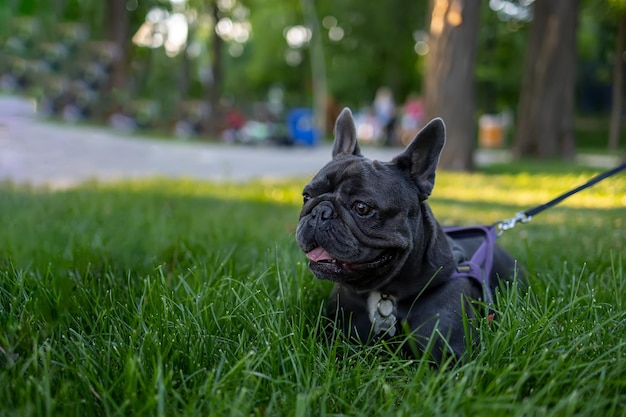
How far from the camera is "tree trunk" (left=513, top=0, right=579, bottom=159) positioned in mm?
17125

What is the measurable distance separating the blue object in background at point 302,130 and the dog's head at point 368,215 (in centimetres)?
2237

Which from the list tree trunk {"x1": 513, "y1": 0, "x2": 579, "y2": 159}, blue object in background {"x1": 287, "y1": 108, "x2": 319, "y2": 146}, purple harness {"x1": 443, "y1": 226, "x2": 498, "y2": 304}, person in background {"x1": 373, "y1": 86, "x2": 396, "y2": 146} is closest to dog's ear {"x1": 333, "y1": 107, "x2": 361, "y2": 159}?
purple harness {"x1": 443, "y1": 226, "x2": 498, "y2": 304}

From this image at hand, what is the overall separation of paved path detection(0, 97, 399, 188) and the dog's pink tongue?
21.0 ft

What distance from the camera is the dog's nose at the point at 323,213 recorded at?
275cm

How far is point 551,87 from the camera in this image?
17359mm

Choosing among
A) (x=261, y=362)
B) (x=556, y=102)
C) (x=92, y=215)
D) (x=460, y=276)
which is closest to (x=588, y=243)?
(x=460, y=276)

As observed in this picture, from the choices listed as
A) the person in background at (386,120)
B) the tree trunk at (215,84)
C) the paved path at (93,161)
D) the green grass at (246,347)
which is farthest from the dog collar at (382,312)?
the tree trunk at (215,84)

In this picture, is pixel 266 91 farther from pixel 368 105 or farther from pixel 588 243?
pixel 588 243

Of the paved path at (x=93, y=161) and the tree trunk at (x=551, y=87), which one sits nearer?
the paved path at (x=93, y=161)

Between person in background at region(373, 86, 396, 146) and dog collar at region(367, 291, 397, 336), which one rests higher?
person in background at region(373, 86, 396, 146)

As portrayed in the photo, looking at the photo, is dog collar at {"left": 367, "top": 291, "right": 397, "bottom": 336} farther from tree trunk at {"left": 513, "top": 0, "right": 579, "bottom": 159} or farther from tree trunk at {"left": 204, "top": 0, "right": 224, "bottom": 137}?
tree trunk at {"left": 204, "top": 0, "right": 224, "bottom": 137}

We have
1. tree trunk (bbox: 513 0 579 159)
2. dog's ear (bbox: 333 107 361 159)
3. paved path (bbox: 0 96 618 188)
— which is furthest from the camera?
tree trunk (bbox: 513 0 579 159)

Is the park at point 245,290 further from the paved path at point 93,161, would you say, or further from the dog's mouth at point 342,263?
the dog's mouth at point 342,263

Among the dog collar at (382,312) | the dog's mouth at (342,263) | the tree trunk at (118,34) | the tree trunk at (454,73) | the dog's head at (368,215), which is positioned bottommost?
the dog collar at (382,312)
